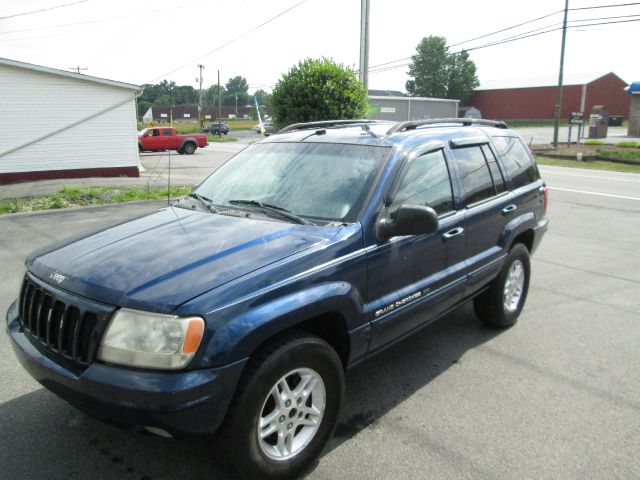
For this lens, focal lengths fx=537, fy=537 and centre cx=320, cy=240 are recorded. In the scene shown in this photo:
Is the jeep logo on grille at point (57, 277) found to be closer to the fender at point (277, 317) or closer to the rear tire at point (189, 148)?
the fender at point (277, 317)

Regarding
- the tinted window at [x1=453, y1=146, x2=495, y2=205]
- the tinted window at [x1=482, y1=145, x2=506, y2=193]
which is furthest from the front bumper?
the tinted window at [x1=482, y1=145, x2=506, y2=193]

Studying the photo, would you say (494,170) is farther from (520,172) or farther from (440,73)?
(440,73)

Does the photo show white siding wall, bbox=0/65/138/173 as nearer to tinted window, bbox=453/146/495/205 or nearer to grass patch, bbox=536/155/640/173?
tinted window, bbox=453/146/495/205

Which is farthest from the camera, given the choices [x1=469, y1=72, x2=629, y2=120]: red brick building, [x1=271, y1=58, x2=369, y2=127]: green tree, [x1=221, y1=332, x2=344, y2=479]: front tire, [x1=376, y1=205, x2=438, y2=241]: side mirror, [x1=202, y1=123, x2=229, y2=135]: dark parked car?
[x1=202, y1=123, x2=229, y2=135]: dark parked car

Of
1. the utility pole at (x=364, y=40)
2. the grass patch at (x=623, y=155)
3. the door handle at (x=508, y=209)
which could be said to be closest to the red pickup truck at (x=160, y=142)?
the utility pole at (x=364, y=40)

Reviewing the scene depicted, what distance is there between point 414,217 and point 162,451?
6.37 ft

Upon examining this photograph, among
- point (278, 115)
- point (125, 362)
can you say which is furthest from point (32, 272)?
point (278, 115)

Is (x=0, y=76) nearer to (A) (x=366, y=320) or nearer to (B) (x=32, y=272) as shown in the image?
(B) (x=32, y=272)

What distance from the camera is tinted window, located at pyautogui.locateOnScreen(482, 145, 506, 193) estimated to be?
15.1ft

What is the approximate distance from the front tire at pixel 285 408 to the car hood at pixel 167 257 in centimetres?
45

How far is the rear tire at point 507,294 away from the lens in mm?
4695

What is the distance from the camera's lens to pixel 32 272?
2.99 m

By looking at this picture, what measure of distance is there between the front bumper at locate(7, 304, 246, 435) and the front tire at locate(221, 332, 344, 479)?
10 centimetres

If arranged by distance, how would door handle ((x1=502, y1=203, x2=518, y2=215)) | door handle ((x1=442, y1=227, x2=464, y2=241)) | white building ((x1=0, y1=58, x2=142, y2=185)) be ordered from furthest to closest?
white building ((x1=0, y1=58, x2=142, y2=185))
door handle ((x1=502, y1=203, x2=518, y2=215))
door handle ((x1=442, y1=227, x2=464, y2=241))
